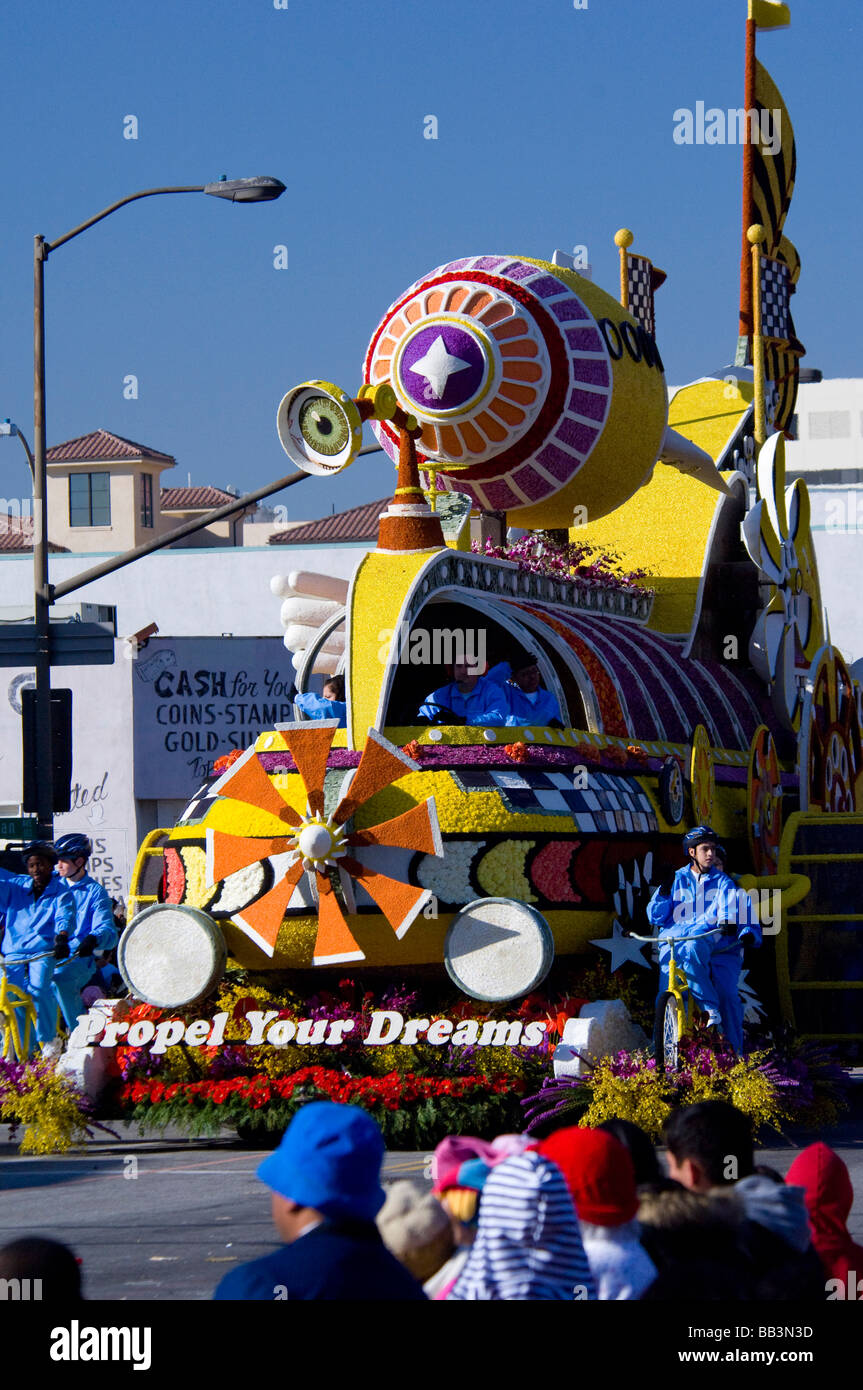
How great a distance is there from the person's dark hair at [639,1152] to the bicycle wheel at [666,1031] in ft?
21.6

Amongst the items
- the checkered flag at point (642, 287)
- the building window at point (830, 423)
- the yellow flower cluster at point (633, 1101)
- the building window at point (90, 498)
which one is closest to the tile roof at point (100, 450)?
the building window at point (90, 498)

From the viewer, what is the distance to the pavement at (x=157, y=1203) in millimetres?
8719

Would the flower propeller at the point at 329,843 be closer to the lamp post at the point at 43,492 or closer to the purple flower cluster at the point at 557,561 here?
the purple flower cluster at the point at 557,561

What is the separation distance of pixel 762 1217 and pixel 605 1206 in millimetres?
436

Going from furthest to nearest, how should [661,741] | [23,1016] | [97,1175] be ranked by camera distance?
[661,741]
[23,1016]
[97,1175]

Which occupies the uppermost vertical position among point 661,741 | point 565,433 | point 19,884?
point 565,433

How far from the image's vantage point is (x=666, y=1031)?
12711mm

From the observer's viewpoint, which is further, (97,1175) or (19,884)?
(19,884)

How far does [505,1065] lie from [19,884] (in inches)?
163

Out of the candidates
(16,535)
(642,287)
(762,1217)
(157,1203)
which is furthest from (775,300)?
(16,535)

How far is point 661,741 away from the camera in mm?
15328
